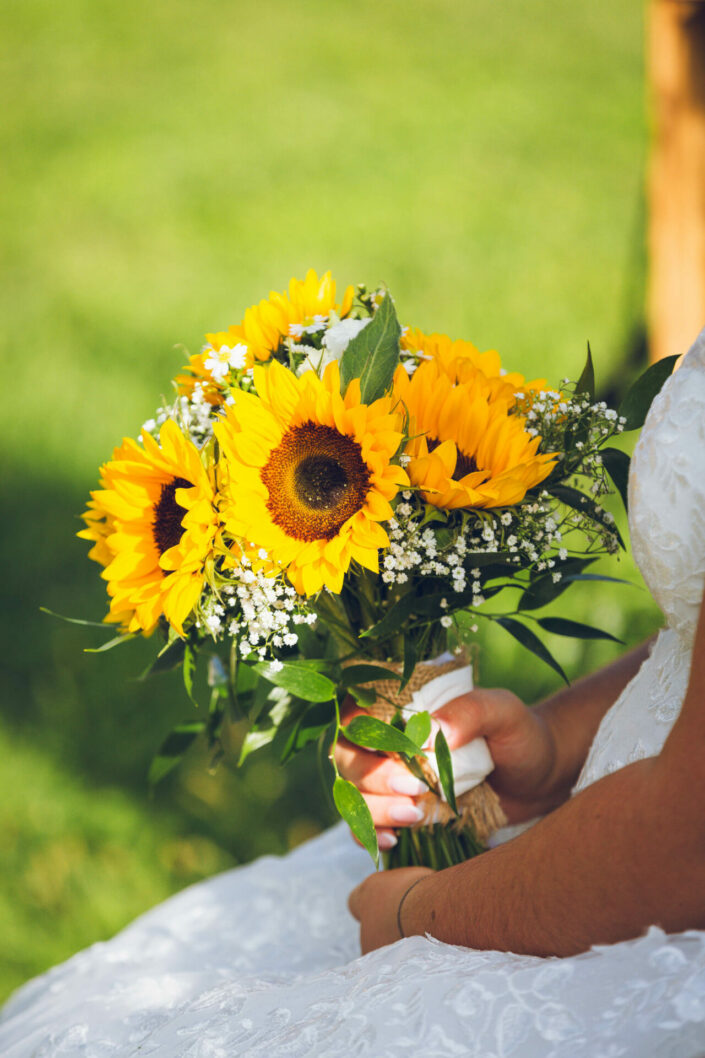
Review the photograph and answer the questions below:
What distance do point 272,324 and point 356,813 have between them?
0.50 m

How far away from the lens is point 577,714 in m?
1.20

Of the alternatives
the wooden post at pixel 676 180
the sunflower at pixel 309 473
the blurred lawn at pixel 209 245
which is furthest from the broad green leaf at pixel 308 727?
the wooden post at pixel 676 180

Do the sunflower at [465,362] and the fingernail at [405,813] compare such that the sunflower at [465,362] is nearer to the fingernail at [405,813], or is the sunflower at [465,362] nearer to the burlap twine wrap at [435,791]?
the burlap twine wrap at [435,791]

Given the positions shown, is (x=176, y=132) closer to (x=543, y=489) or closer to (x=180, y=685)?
(x=180, y=685)

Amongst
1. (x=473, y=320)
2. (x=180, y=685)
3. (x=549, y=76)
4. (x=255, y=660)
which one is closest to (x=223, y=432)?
(x=255, y=660)

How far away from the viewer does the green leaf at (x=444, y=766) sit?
0.95 m

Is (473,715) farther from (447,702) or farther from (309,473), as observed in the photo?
(309,473)

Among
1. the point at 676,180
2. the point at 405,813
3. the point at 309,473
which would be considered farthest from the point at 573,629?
the point at 676,180

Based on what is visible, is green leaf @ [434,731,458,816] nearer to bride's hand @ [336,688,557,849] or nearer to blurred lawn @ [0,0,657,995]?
bride's hand @ [336,688,557,849]

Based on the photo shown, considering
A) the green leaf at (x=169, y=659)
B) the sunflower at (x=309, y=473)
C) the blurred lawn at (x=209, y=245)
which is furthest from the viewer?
the blurred lawn at (x=209, y=245)

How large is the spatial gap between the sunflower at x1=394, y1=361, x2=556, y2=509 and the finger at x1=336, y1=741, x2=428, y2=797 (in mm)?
346

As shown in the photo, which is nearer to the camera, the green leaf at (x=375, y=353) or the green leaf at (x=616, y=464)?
the green leaf at (x=375, y=353)

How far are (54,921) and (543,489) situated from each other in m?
1.35

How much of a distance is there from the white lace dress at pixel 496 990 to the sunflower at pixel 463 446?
13 cm
